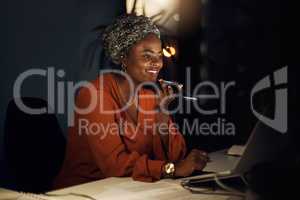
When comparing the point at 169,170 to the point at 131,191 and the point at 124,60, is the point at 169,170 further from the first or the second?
the point at 124,60

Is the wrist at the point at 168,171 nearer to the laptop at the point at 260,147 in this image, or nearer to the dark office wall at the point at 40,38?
the laptop at the point at 260,147

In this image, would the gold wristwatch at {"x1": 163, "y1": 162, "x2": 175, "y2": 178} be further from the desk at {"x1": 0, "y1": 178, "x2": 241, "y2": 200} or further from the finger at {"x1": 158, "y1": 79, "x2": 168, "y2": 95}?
the finger at {"x1": 158, "y1": 79, "x2": 168, "y2": 95}

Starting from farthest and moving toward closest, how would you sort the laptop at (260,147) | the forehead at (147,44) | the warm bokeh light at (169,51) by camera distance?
the warm bokeh light at (169,51), the forehead at (147,44), the laptop at (260,147)

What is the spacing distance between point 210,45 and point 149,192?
6.94ft

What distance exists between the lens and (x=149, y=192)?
1.54 m

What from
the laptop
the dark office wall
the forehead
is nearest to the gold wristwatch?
the laptop

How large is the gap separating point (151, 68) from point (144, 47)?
110mm

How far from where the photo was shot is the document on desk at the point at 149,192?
4.87 feet

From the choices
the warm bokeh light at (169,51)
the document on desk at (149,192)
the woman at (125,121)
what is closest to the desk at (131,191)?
the document on desk at (149,192)

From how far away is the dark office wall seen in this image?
7.79 ft

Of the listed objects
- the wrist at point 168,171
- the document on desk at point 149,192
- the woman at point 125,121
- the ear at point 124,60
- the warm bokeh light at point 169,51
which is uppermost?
the warm bokeh light at point 169,51

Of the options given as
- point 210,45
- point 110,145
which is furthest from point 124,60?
point 210,45

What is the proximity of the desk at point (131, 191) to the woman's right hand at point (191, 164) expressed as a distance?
5 cm

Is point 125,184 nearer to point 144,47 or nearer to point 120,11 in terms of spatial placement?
point 144,47
